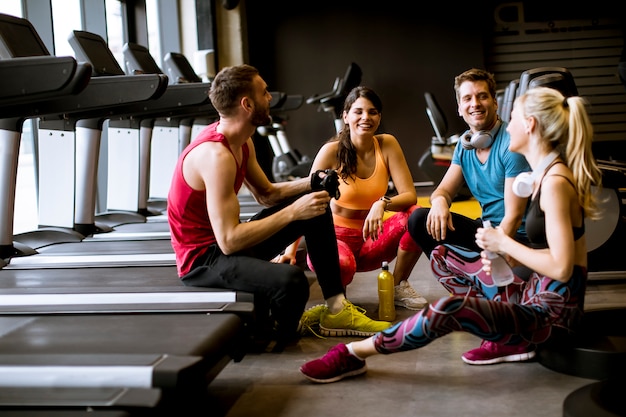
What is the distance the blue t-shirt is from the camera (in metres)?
2.96

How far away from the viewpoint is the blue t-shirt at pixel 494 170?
296 cm

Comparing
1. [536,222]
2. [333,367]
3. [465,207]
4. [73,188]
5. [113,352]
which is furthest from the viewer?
[465,207]

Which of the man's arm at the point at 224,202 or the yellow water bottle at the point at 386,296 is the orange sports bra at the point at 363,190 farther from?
the man's arm at the point at 224,202

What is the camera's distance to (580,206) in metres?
2.25

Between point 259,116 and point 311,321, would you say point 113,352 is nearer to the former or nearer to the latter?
point 259,116

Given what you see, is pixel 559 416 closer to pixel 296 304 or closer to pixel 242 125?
pixel 296 304

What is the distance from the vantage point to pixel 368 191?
3.52m

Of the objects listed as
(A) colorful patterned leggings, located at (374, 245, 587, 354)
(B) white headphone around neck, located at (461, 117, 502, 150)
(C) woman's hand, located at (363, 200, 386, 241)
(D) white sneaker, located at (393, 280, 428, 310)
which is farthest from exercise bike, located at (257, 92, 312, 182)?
(A) colorful patterned leggings, located at (374, 245, 587, 354)

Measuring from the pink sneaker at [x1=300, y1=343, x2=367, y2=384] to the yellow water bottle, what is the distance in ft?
2.62

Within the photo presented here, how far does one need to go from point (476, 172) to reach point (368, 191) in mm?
583

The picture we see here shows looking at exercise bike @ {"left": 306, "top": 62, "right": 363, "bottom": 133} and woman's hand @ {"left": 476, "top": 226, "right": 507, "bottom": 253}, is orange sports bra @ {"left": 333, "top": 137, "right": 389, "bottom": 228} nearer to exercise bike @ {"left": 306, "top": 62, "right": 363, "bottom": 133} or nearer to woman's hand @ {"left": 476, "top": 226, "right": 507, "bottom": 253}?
woman's hand @ {"left": 476, "top": 226, "right": 507, "bottom": 253}

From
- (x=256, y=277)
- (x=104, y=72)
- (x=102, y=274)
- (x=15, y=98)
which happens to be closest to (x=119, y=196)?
(x=104, y=72)

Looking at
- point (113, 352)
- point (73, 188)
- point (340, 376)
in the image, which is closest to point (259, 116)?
point (340, 376)

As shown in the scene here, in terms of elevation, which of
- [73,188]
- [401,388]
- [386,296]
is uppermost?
[73,188]
